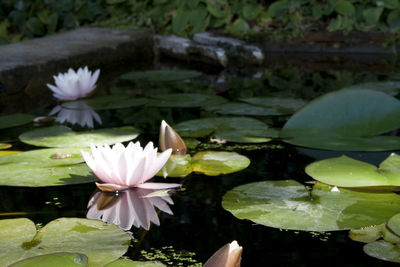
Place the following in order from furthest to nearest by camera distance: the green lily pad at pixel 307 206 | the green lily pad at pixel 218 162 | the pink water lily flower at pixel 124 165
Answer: the green lily pad at pixel 218 162, the pink water lily flower at pixel 124 165, the green lily pad at pixel 307 206

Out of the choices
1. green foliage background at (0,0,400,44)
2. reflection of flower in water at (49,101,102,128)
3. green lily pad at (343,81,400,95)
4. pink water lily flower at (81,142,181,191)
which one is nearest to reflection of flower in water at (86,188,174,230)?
pink water lily flower at (81,142,181,191)

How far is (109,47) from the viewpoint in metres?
4.10

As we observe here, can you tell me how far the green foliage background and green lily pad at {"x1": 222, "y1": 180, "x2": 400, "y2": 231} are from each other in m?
3.17

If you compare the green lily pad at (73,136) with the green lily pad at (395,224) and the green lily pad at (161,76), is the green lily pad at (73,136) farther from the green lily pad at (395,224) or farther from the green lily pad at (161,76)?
the green lily pad at (161,76)

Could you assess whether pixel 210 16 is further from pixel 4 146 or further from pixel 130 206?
pixel 130 206

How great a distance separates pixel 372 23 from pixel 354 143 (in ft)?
9.23

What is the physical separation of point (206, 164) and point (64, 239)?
24.4 inches

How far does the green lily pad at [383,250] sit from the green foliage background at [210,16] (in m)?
3.47

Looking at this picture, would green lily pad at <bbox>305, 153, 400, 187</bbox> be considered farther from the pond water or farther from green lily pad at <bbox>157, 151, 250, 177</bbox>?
green lily pad at <bbox>157, 151, 250, 177</bbox>

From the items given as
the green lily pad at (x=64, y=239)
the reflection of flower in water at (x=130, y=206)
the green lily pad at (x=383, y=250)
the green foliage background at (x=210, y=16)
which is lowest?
the reflection of flower in water at (x=130, y=206)

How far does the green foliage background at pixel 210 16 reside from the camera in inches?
175

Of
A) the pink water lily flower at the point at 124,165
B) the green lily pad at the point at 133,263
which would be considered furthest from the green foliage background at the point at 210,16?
the green lily pad at the point at 133,263

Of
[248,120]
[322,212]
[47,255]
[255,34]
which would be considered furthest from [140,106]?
[255,34]

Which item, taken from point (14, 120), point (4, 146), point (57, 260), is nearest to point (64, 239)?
point (57, 260)
